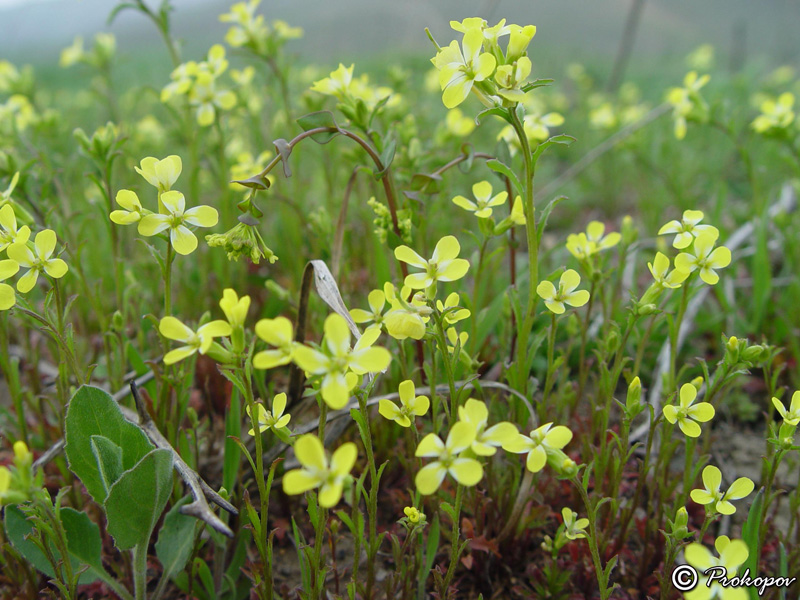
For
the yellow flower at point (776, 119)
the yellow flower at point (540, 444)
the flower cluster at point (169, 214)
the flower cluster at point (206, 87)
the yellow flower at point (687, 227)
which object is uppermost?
the flower cluster at point (206, 87)

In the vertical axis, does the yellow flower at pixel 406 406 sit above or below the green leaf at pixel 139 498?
above

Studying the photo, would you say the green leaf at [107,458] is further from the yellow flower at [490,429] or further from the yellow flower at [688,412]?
the yellow flower at [688,412]

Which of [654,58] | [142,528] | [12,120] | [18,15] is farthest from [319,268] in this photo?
[18,15]

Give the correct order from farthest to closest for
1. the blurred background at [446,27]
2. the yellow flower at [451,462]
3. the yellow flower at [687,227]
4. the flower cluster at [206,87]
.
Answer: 1. the blurred background at [446,27]
2. the flower cluster at [206,87]
3. the yellow flower at [687,227]
4. the yellow flower at [451,462]

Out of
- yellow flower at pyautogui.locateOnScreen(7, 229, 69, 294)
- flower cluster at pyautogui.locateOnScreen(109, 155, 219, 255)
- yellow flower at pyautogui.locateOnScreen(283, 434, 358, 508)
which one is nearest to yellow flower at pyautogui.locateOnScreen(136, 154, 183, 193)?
flower cluster at pyautogui.locateOnScreen(109, 155, 219, 255)

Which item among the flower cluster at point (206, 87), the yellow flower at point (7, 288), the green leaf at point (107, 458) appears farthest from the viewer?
the flower cluster at point (206, 87)

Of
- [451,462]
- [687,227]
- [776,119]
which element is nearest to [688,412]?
[687,227]

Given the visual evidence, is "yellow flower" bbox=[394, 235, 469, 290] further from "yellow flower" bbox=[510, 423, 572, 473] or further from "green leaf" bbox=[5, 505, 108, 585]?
"green leaf" bbox=[5, 505, 108, 585]

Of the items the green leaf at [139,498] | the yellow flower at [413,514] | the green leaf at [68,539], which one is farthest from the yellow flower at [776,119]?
the green leaf at [68,539]
